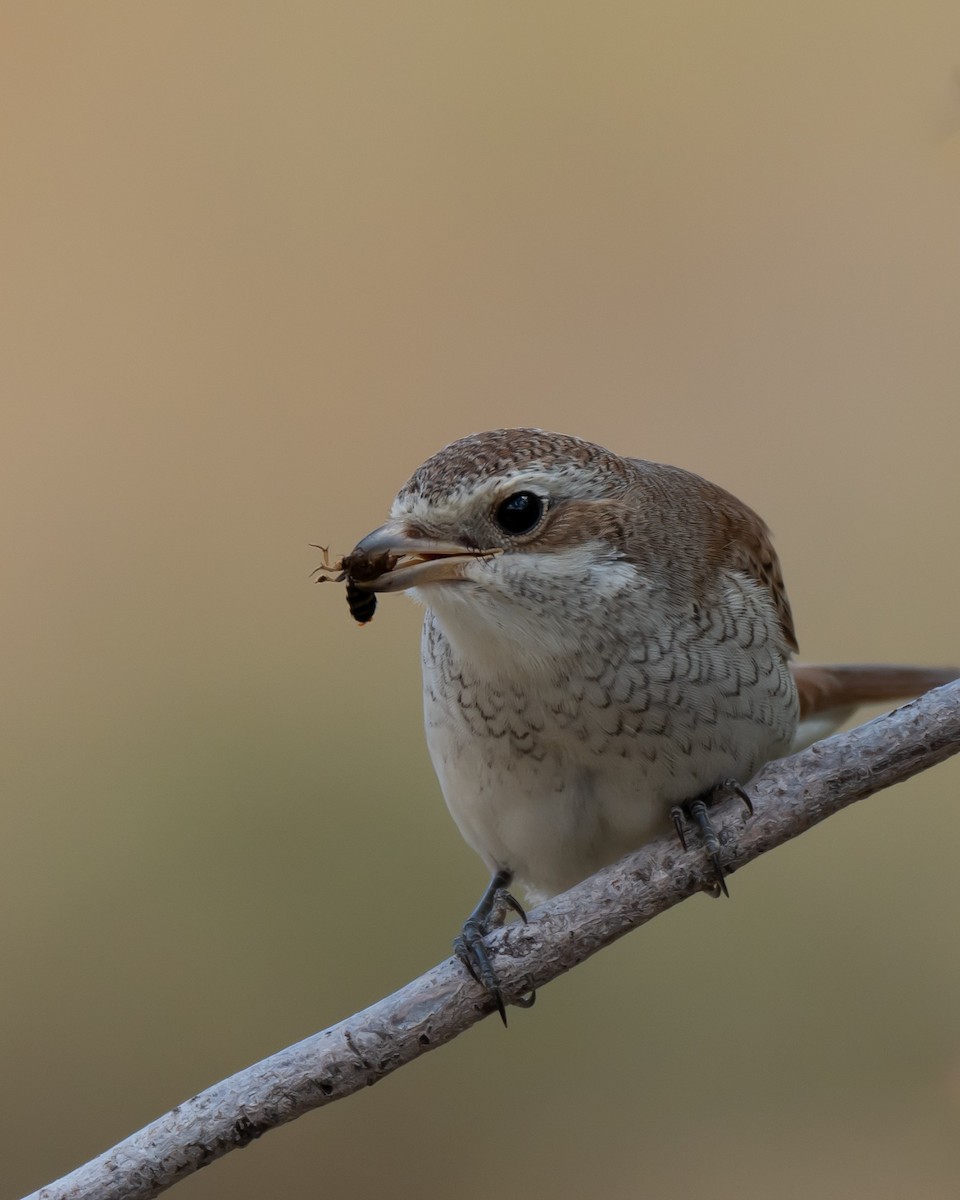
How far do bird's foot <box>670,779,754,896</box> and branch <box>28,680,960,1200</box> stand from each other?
0.5 inches

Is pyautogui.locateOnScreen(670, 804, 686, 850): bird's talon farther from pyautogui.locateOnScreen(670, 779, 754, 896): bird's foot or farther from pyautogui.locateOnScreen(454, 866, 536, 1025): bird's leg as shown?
pyautogui.locateOnScreen(454, 866, 536, 1025): bird's leg

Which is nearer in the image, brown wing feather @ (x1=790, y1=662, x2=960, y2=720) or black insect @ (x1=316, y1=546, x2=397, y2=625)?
black insect @ (x1=316, y1=546, x2=397, y2=625)

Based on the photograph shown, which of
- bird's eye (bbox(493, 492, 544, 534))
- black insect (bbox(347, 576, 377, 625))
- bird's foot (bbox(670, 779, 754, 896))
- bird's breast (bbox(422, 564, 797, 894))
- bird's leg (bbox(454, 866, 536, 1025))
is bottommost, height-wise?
bird's leg (bbox(454, 866, 536, 1025))

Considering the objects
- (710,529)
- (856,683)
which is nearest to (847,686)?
→ (856,683)

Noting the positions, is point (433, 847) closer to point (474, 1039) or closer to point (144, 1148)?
point (474, 1039)

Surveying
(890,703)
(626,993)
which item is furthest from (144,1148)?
(626,993)

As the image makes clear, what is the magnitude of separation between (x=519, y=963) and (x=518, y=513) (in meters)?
0.62

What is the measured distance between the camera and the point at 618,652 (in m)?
2.03

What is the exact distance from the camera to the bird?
1.92 metres

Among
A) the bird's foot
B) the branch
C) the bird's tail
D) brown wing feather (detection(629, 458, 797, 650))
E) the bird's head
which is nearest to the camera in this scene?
the branch

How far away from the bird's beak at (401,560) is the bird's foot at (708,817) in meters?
0.51

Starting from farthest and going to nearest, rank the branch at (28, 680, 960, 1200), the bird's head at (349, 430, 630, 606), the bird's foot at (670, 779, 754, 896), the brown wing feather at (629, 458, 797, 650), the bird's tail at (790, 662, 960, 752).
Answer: the bird's tail at (790, 662, 960, 752) → the brown wing feather at (629, 458, 797, 650) → the bird's foot at (670, 779, 754, 896) → the bird's head at (349, 430, 630, 606) → the branch at (28, 680, 960, 1200)

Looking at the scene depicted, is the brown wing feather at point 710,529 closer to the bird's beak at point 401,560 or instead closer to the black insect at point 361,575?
the bird's beak at point 401,560

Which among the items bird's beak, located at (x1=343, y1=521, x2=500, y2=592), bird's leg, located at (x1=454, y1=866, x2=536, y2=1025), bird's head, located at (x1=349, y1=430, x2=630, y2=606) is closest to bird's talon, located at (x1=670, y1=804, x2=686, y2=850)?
bird's leg, located at (x1=454, y1=866, x2=536, y2=1025)
